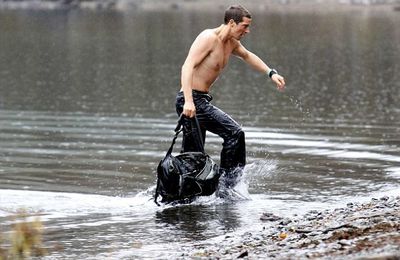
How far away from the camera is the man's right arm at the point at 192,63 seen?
38.9 feet

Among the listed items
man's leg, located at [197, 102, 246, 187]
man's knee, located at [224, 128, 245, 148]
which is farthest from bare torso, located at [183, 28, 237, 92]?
man's knee, located at [224, 128, 245, 148]

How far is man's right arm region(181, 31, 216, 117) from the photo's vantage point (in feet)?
38.9

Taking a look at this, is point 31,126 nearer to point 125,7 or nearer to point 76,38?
point 76,38

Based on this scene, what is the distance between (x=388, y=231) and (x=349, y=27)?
6527 cm

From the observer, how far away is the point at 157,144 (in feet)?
56.8

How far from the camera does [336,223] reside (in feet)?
30.3

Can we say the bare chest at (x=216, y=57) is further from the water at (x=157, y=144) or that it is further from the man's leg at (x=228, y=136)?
the water at (x=157, y=144)

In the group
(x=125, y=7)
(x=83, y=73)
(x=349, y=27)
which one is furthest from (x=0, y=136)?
(x=125, y=7)

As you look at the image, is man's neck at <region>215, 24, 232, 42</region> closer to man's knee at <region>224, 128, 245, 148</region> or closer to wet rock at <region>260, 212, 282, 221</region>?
man's knee at <region>224, 128, 245, 148</region>

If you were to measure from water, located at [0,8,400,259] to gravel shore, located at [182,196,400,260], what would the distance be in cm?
54

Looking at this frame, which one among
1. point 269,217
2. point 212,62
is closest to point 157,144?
point 212,62

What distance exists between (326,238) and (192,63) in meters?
3.99

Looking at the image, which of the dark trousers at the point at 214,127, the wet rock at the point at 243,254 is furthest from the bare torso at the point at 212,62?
the wet rock at the point at 243,254

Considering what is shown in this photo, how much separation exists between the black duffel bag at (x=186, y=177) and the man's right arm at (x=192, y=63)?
268 millimetres
